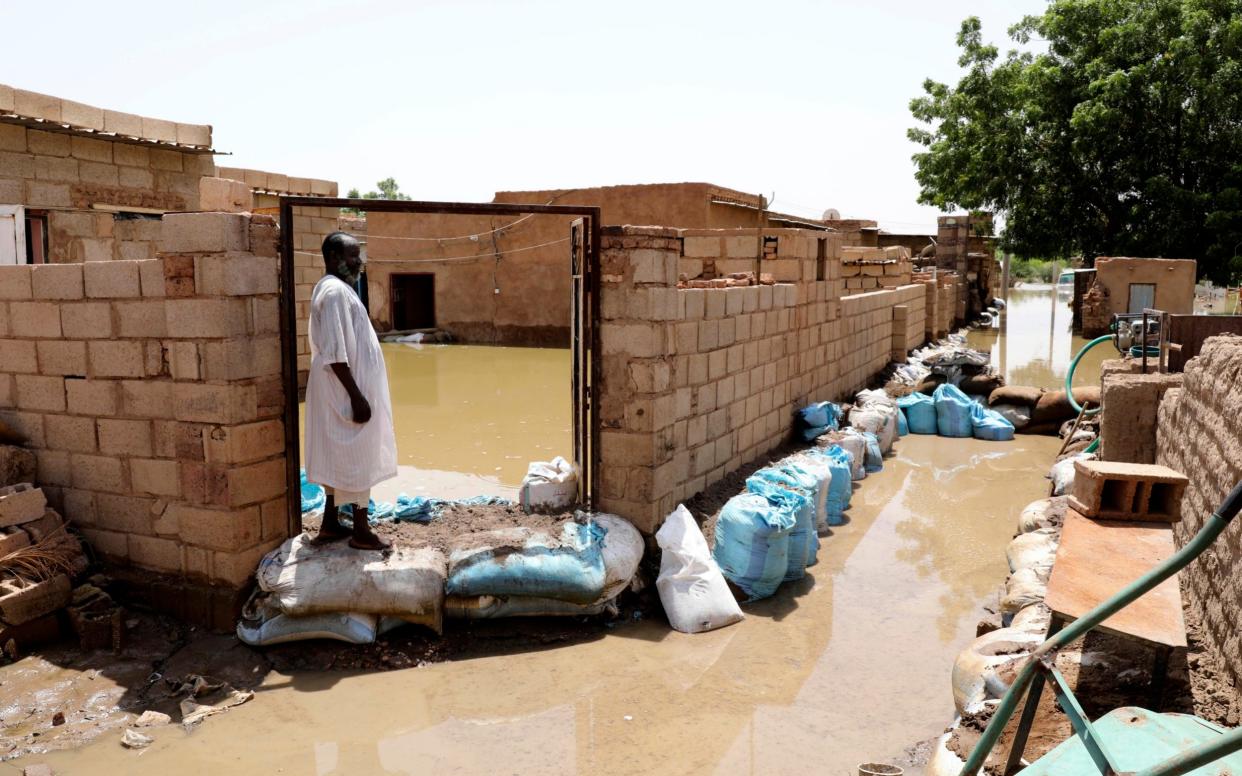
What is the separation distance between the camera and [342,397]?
484 cm

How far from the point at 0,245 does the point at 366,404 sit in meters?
7.49

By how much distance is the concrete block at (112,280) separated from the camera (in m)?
5.00

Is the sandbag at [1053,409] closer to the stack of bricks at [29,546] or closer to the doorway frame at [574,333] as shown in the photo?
the doorway frame at [574,333]

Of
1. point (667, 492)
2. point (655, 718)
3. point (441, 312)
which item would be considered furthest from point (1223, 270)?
point (655, 718)

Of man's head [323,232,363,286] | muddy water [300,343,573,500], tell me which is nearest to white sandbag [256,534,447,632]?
man's head [323,232,363,286]

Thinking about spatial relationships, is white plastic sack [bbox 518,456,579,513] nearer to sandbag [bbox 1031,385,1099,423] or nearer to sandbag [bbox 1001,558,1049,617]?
sandbag [bbox 1001,558,1049,617]

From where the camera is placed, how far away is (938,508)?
318 inches

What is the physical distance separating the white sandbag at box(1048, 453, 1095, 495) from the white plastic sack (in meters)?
4.13

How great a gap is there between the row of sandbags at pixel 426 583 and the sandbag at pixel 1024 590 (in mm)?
2145

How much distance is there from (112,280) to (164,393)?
73cm

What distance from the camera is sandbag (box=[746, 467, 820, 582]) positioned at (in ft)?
19.4

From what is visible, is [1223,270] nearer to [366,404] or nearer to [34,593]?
[366,404]

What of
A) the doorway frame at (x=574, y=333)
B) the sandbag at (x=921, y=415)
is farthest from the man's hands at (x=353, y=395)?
the sandbag at (x=921, y=415)

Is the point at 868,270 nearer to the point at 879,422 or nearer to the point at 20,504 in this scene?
the point at 879,422
